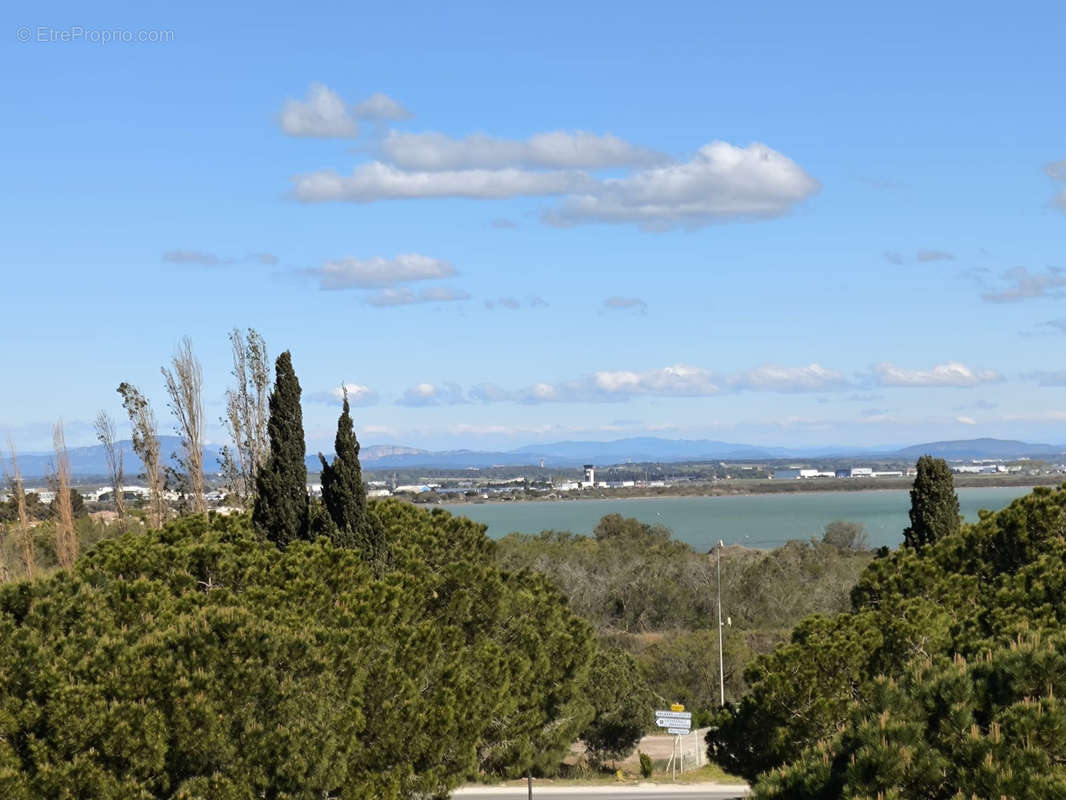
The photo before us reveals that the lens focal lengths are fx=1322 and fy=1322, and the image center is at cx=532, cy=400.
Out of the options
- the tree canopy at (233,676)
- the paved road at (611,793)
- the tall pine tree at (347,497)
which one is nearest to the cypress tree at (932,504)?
the paved road at (611,793)

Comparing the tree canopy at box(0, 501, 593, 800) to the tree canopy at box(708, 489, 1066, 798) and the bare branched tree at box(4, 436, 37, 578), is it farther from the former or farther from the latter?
the bare branched tree at box(4, 436, 37, 578)

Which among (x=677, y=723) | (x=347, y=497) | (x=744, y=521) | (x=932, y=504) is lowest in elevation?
(x=744, y=521)

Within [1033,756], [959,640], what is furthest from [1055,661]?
[959,640]

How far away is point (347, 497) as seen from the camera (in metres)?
20.9

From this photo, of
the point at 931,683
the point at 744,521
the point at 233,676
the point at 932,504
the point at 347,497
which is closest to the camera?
the point at 931,683

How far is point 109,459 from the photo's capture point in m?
42.2

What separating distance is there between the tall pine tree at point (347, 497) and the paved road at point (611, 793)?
1084 cm

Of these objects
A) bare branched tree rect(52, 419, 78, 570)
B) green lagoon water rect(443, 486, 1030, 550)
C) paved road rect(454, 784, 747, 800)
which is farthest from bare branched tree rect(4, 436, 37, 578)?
green lagoon water rect(443, 486, 1030, 550)

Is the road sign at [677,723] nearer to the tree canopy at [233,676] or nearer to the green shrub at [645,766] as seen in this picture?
the green shrub at [645,766]

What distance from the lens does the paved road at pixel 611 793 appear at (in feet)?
97.3

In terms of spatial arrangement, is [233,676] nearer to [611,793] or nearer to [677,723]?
[677,723]

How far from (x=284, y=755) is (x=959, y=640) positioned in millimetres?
8068

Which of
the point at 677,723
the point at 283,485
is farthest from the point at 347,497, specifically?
the point at 677,723

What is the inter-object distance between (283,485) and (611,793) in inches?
533
